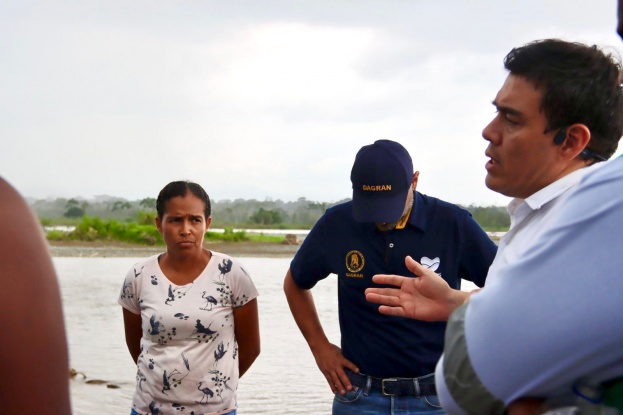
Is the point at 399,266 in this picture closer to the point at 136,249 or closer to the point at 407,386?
the point at 407,386

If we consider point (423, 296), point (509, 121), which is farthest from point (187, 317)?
point (509, 121)

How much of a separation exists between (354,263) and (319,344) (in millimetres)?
526

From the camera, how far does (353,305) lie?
4.02m

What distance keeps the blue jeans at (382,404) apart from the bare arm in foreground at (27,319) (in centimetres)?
274

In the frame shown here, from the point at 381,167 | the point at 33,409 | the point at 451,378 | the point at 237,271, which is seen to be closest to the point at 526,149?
the point at 451,378

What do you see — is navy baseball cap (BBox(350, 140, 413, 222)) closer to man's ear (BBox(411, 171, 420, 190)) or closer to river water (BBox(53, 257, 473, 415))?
man's ear (BBox(411, 171, 420, 190))

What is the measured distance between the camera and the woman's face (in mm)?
→ 4422

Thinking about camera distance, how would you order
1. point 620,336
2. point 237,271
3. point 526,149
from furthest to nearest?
point 237,271, point 526,149, point 620,336

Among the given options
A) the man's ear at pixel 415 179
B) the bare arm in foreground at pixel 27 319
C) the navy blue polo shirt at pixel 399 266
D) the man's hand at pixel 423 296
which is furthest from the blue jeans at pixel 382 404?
the bare arm in foreground at pixel 27 319

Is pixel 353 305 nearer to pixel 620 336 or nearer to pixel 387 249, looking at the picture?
pixel 387 249

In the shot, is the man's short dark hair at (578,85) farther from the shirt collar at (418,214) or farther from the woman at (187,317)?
the woman at (187,317)

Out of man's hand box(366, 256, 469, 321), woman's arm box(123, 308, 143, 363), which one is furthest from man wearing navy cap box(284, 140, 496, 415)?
man's hand box(366, 256, 469, 321)

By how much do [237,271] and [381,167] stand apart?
41.9 inches

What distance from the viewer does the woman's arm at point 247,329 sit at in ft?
14.6
